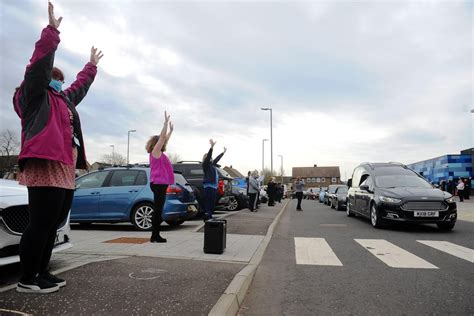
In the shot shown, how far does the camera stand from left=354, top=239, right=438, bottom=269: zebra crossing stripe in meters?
5.88

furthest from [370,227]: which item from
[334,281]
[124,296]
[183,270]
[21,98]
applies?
[21,98]

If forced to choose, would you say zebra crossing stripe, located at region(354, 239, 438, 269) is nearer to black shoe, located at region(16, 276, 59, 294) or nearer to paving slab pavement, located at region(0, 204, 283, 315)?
paving slab pavement, located at region(0, 204, 283, 315)

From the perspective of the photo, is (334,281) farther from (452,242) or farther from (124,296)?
(452,242)

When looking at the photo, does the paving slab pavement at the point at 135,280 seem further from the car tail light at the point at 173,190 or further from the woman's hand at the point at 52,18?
the woman's hand at the point at 52,18

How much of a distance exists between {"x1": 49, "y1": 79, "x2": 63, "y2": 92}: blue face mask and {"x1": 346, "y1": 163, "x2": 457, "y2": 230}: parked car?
8.47 metres

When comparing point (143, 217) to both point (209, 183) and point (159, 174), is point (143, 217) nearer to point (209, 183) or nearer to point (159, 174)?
Result: point (209, 183)

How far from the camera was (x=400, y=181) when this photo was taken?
11.3 metres

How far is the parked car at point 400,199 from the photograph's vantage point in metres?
9.72

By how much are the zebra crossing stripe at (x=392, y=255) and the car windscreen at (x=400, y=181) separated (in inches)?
120

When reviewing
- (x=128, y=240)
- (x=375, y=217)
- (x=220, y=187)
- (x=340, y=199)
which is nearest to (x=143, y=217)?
(x=128, y=240)

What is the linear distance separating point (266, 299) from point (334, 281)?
1143mm

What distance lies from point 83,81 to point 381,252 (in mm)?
5517

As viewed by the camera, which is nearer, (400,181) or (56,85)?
(56,85)

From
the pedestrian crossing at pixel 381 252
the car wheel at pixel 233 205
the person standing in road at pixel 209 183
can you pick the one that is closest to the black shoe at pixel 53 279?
the pedestrian crossing at pixel 381 252
